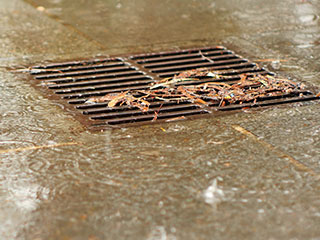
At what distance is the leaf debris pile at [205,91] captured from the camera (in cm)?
301

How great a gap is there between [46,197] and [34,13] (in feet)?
11.4

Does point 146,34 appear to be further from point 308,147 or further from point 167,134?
point 308,147

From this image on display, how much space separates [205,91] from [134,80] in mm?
503

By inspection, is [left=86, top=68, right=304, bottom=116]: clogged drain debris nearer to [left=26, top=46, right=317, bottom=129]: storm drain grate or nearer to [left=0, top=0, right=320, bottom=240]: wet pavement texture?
[left=26, top=46, right=317, bottom=129]: storm drain grate

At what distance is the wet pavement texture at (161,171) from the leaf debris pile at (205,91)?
7.6 inches

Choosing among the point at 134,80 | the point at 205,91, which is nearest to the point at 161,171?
the point at 205,91

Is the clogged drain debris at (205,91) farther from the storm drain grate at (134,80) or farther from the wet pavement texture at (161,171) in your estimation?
the wet pavement texture at (161,171)

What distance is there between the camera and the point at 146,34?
438 centimetres

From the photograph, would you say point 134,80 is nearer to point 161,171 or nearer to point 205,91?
point 205,91

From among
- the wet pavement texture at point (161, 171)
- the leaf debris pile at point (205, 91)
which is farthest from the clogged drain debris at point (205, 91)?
the wet pavement texture at point (161, 171)

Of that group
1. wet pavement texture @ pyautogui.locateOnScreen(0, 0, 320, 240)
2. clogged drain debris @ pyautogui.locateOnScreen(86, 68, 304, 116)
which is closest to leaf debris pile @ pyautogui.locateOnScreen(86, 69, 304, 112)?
clogged drain debris @ pyautogui.locateOnScreen(86, 68, 304, 116)

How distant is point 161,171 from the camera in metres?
2.18

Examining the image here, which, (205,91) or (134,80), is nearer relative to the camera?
(205,91)

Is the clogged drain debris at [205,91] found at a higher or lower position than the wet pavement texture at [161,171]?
lower
